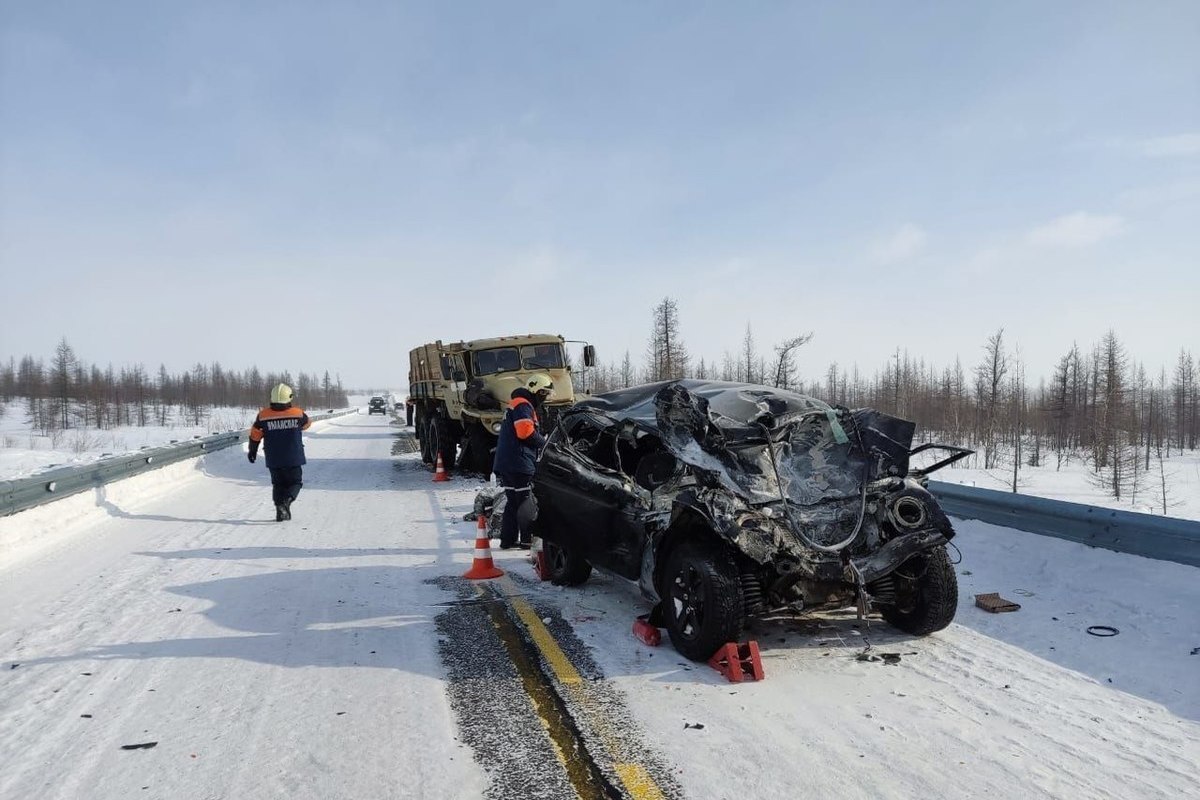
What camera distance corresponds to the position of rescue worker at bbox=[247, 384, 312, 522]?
395 inches

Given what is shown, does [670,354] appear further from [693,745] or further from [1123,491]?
[693,745]

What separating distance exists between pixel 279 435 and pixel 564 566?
5.54 m

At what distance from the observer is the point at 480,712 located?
12.3 feet

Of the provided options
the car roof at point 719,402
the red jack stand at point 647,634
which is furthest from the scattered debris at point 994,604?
the red jack stand at point 647,634

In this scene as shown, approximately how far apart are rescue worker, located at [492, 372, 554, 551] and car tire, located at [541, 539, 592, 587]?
1.06 m

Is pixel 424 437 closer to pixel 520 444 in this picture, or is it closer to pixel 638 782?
pixel 520 444

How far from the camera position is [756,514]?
4402mm

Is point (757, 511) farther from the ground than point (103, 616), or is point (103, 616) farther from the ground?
point (757, 511)

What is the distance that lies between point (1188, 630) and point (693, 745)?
3.74 metres

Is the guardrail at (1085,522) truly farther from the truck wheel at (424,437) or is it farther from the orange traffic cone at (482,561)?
the truck wheel at (424,437)

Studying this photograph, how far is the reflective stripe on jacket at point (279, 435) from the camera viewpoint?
32.9 ft

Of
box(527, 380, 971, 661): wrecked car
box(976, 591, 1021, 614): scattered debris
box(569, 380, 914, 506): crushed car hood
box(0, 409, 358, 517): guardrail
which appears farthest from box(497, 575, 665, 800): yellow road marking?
box(0, 409, 358, 517): guardrail

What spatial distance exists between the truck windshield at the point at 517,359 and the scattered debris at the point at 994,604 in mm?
10489

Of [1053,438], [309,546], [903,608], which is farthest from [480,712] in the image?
[1053,438]
